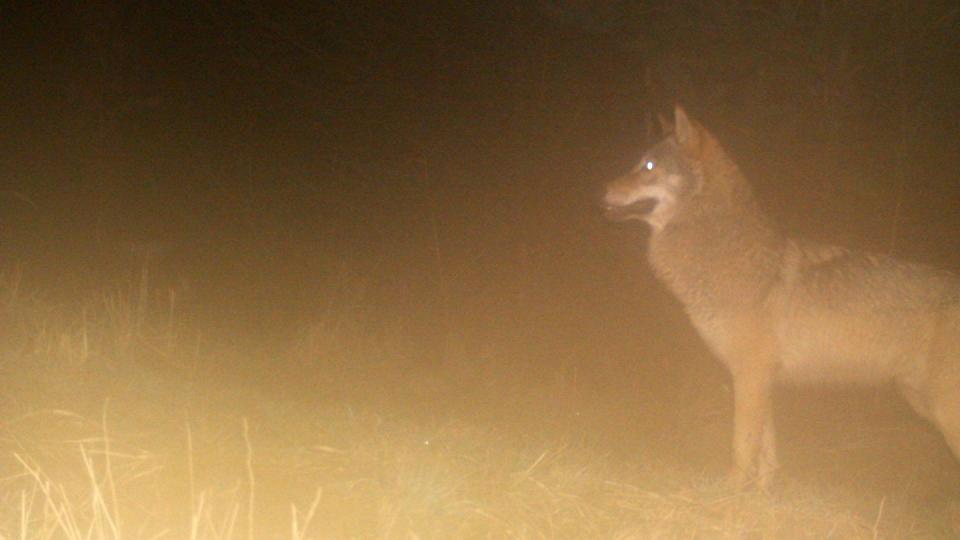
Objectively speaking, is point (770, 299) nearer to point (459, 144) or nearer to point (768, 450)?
point (768, 450)

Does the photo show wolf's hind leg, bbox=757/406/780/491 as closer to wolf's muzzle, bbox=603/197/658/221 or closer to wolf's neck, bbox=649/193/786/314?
wolf's neck, bbox=649/193/786/314

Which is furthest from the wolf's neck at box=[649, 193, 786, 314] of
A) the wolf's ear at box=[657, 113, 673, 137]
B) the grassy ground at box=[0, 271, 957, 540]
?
the grassy ground at box=[0, 271, 957, 540]

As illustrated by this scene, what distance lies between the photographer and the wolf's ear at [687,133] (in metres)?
5.50

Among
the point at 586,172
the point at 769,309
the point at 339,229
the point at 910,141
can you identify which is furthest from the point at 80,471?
the point at 910,141

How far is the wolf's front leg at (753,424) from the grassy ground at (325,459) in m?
0.21

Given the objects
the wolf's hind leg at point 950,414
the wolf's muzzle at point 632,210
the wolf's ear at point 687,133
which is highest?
the wolf's ear at point 687,133

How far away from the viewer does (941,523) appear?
490 centimetres

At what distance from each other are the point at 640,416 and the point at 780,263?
70.0 inches

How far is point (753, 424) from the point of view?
5.25 metres

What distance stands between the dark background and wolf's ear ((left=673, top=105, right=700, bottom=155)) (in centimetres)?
280

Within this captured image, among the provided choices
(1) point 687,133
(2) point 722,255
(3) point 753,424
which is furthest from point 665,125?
(3) point 753,424

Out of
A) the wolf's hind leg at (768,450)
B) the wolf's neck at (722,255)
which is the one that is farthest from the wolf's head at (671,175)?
the wolf's hind leg at (768,450)

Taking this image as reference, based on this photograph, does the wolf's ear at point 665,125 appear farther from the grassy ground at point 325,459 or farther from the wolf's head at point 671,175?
the grassy ground at point 325,459

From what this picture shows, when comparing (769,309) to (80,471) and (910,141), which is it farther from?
(910,141)
